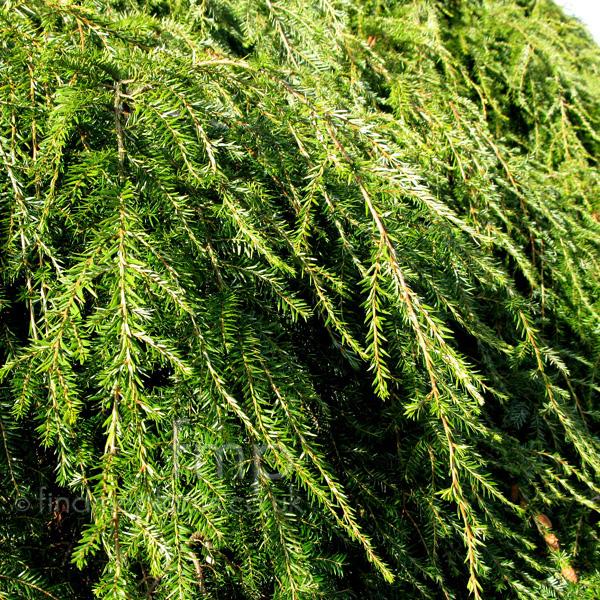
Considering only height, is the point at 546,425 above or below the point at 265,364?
below

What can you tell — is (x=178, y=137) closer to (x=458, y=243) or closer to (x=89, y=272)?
(x=89, y=272)

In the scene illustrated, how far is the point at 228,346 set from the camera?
29.8 inches

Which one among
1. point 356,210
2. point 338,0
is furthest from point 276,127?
point 338,0

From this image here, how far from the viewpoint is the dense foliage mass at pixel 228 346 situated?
0.71 m

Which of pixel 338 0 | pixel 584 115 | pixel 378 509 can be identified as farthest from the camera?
pixel 584 115

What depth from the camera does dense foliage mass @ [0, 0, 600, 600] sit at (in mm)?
714

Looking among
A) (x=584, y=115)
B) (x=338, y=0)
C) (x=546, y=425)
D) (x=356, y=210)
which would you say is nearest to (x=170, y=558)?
(x=356, y=210)

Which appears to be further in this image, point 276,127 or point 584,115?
point 584,115

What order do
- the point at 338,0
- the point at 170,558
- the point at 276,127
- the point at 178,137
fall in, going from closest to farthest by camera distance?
the point at 170,558
the point at 178,137
the point at 276,127
the point at 338,0

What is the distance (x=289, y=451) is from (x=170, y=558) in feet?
0.73

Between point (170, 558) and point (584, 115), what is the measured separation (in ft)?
8.37

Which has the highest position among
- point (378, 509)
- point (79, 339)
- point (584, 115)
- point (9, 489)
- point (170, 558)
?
point (584, 115)

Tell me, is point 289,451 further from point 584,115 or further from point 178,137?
point 584,115

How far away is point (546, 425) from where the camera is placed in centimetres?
157
